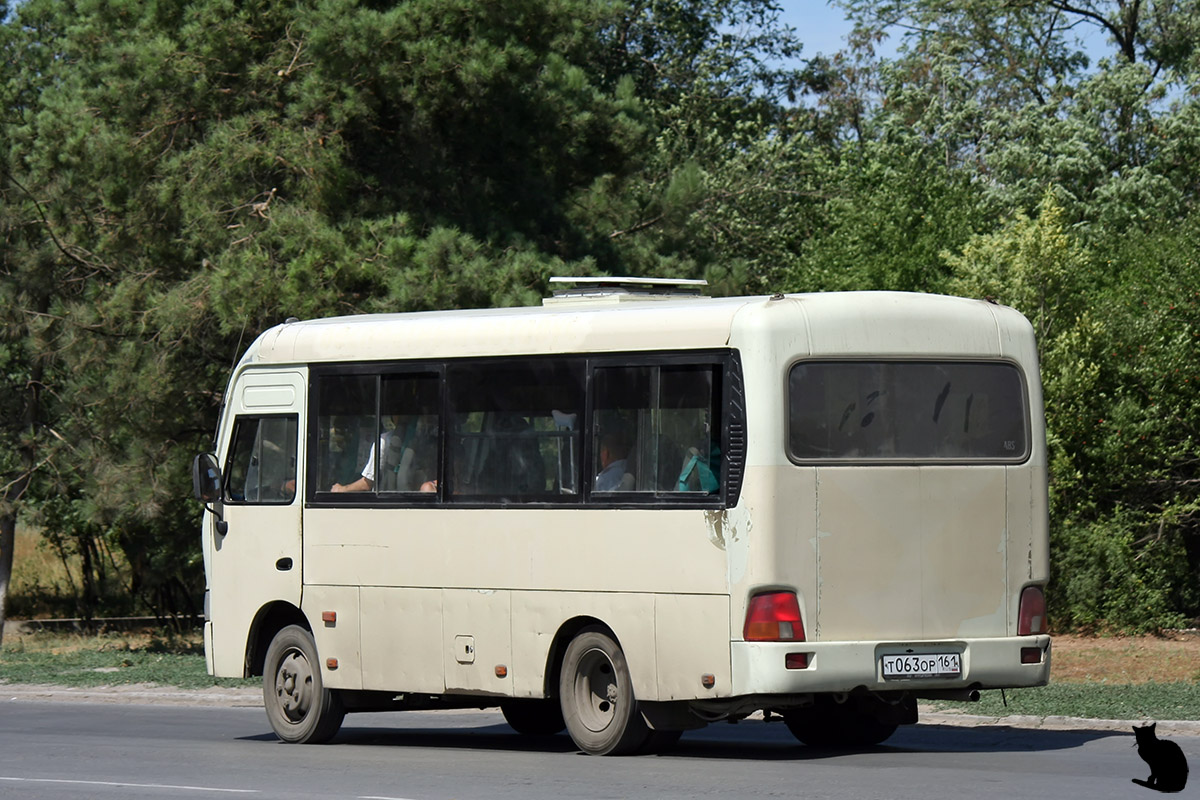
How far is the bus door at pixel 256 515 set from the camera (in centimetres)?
1533

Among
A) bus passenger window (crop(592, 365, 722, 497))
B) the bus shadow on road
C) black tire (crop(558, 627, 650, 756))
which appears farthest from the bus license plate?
black tire (crop(558, 627, 650, 756))

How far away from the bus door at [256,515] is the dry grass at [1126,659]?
7897 millimetres

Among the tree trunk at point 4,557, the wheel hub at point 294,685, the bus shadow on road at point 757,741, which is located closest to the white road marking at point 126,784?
the wheel hub at point 294,685

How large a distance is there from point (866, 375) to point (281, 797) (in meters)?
4.58

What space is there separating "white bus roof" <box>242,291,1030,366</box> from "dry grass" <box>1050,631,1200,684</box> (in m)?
6.79

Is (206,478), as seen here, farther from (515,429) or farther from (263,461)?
(515,429)

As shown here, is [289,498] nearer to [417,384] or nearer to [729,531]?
[417,384]

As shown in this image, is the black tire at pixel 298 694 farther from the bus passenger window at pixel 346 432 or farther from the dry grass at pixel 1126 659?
the dry grass at pixel 1126 659

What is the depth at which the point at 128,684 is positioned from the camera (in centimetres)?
2184

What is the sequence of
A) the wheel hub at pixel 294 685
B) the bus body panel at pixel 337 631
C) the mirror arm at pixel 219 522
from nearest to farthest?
the bus body panel at pixel 337 631, the wheel hub at pixel 294 685, the mirror arm at pixel 219 522

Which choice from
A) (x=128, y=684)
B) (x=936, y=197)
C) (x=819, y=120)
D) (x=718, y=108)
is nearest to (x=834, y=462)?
(x=128, y=684)

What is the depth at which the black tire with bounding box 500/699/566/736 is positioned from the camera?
1559 cm

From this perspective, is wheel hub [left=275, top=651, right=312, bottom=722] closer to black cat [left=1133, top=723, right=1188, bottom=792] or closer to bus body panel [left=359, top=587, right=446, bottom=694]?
bus body panel [left=359, top=587, right=446, bottom=694]

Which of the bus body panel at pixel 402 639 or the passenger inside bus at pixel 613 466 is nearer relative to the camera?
the passenger inside bus at pixel 613 466
